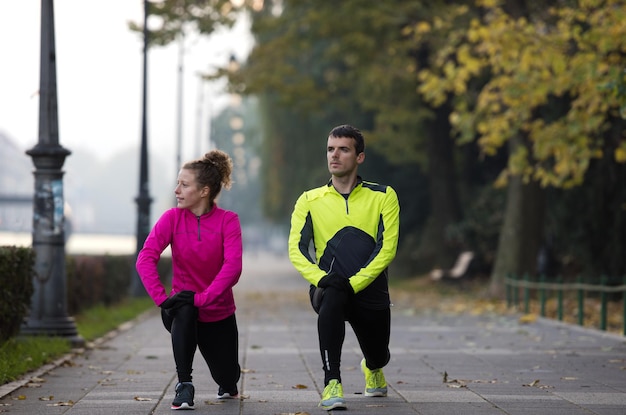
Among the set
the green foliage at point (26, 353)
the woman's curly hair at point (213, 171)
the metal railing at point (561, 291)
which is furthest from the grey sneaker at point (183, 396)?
the metal railing at point (561, 291)

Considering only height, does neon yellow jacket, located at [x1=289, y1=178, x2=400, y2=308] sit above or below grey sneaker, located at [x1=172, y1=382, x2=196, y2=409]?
above

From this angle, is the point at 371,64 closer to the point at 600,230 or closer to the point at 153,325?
the point at 600,230

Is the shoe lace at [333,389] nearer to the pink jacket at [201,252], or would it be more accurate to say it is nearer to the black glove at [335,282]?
A: the black glove at [335,282]

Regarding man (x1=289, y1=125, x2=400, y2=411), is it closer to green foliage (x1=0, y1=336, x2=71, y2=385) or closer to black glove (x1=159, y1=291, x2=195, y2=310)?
black glove (x1=159, y1=291, x2=195, y2=310)

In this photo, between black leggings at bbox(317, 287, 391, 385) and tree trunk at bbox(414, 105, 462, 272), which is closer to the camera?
black leggings at bbox(317, 287, 391, 385)

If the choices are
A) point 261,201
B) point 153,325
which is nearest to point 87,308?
point 153,325

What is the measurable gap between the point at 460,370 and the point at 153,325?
806cm

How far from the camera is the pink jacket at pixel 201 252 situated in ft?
24.9

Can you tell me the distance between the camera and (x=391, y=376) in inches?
400

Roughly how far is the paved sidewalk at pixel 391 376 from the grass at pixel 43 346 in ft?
0.61

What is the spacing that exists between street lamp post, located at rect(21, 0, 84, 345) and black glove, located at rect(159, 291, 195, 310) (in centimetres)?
578

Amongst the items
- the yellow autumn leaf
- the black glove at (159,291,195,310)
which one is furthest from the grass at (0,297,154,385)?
the yellow autumn leaf

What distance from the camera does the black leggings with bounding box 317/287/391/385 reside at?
7516 millimetres

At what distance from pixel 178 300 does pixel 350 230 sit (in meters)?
1.19
